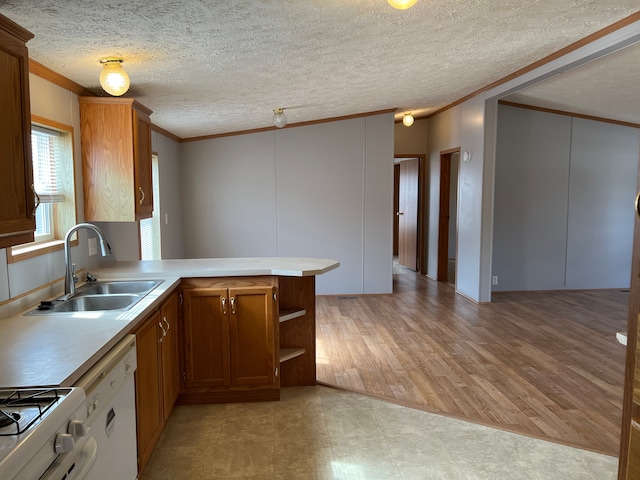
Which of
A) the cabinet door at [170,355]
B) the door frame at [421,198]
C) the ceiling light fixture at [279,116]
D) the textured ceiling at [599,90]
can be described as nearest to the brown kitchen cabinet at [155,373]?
the cabinet door at [170,355]

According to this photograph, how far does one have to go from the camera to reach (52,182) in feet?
8.93

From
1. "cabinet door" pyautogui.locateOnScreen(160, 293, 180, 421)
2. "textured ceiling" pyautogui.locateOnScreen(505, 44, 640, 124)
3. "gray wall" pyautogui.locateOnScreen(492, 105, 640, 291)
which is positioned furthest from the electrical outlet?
"gray wall" pyautogui.locateOnScreen(492, 105, 640, 291)

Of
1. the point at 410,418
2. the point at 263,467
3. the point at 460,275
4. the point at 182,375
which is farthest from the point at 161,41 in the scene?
the point at 460,275

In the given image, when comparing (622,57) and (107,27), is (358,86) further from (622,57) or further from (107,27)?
(107,27)

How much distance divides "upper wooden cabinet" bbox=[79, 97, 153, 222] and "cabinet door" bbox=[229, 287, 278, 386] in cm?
89

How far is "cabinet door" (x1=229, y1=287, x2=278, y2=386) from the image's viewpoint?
2.95 m

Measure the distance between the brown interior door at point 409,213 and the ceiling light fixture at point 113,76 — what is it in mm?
5929

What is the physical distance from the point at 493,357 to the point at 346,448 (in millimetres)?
1930

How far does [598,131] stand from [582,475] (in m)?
5.57

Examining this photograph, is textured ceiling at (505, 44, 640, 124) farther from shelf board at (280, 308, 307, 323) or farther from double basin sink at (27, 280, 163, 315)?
double basin sink at (27, 280, 163, 315)

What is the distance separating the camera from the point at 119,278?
9.54 ft

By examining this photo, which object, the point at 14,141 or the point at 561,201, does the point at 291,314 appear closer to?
the point at 14,141

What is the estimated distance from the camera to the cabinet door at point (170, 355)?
101 inches

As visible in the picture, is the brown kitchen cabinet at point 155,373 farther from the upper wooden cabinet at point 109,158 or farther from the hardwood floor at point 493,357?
the hardwood floor at point 493,357
